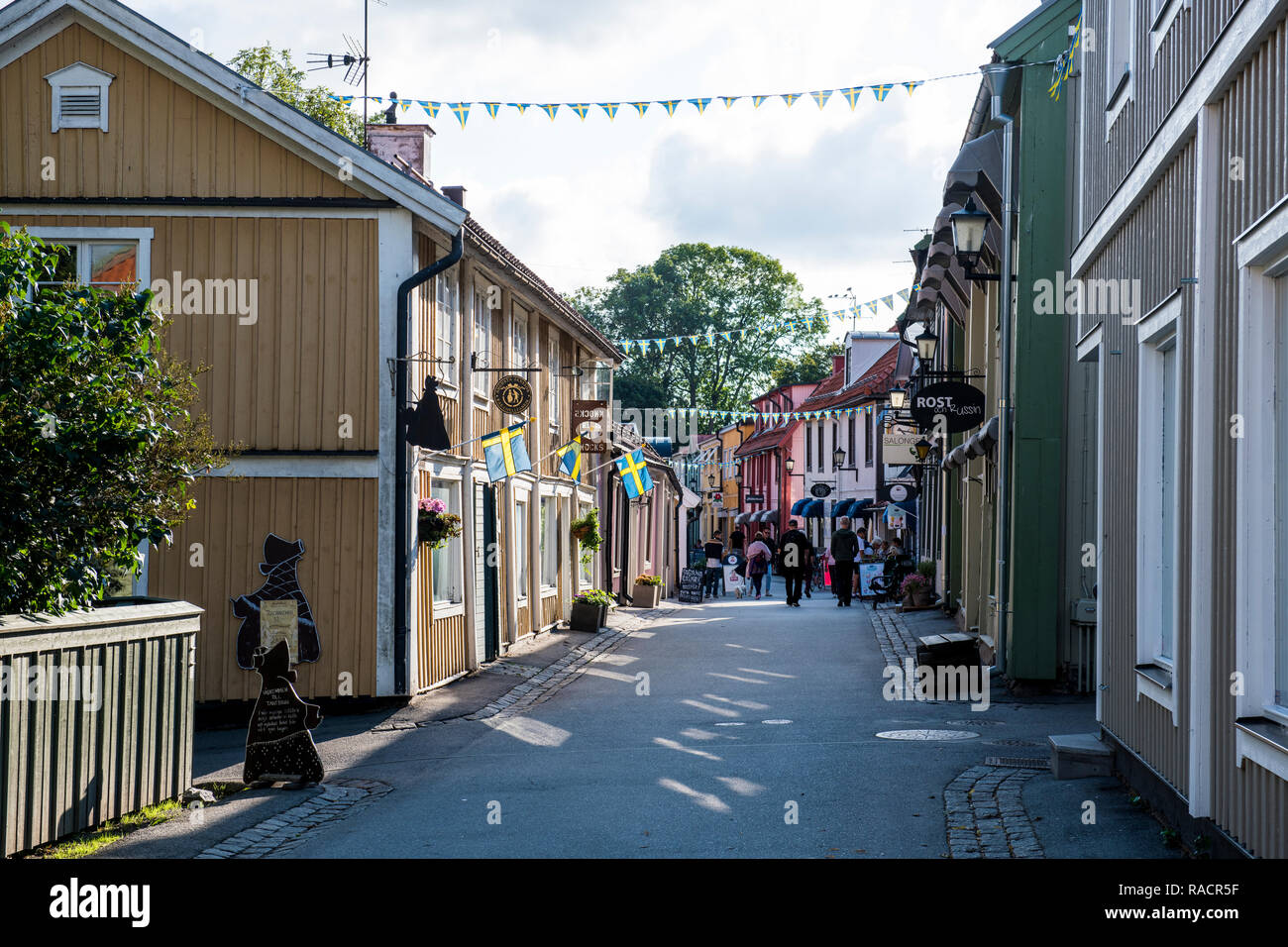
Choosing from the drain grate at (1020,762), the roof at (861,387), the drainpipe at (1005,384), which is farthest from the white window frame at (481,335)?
the roof at (861,387)

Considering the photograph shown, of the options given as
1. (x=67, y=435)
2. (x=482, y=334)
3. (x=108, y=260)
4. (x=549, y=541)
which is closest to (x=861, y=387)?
(x=549, y=541)

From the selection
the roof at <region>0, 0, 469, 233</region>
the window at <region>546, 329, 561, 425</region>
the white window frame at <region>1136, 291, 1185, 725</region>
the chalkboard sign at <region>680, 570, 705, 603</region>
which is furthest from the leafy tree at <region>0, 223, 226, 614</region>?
the chalkboard sign at <region>680, 570, 705, 603</region>

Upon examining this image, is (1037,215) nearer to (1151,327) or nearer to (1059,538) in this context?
(1059,538)

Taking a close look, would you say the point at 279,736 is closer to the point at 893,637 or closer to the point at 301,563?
the point at 301,563

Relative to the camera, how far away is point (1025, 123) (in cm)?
1454

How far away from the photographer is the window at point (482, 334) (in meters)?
17.7

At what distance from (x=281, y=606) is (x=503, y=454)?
3410 mm

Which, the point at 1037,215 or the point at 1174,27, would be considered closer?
the point at 1174,27

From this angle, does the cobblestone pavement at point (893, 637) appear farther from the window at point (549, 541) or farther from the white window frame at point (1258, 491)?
the white window frame at point (1258, 491)

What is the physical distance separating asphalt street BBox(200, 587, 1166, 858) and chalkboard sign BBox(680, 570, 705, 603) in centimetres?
1826

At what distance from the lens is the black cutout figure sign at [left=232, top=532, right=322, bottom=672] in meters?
14.2

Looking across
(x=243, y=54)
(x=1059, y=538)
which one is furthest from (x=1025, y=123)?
(x=243, y=54)

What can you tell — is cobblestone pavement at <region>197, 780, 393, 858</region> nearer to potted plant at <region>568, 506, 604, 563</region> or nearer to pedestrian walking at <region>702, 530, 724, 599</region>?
potted plant at <region>568, 506, 604, 563</region>
